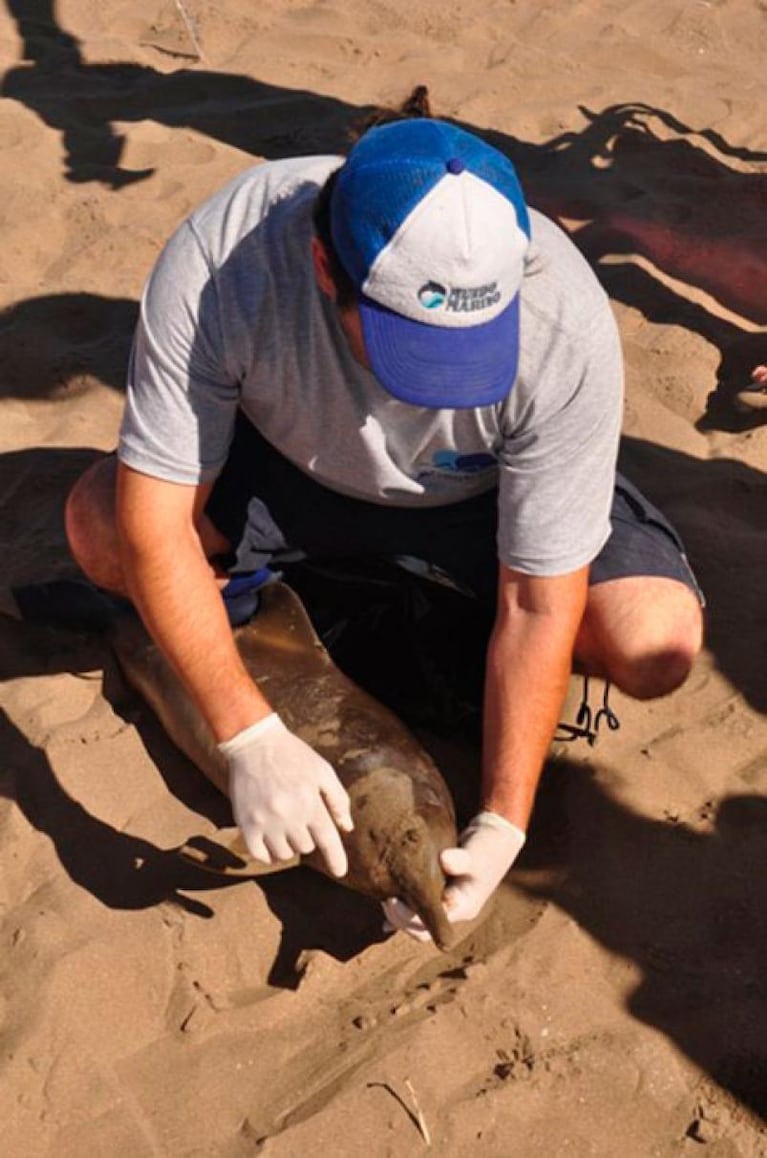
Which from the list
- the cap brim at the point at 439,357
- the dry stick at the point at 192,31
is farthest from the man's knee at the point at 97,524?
the dry stick at the point at 192,31

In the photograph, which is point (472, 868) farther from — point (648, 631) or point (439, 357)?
point (439, 357)

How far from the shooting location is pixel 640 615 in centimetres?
296

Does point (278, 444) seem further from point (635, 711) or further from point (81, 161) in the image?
point (81, 161)

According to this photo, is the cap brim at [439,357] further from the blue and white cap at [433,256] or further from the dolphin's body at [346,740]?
the dolphin's body at [346,740]

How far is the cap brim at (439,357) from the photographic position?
2.28m

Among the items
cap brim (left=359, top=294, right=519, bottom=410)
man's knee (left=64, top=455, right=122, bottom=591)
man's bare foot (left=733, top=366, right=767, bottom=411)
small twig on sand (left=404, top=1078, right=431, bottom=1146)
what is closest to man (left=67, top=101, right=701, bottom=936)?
cap brim (left=359, top=294, right=519, bottom=410)

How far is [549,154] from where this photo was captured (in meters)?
5.21

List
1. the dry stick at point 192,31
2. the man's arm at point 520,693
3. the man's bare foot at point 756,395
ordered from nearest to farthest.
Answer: the man's arm at point 520,693, the man's bare foot at point 756,395, the dry stick at point 192,31

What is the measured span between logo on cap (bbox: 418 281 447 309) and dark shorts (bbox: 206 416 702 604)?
0.76 meters

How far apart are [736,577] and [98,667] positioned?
1549mm

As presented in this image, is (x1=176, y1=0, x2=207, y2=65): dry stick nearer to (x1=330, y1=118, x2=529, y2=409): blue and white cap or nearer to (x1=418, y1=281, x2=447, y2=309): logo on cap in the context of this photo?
(x1=330, y1=118, x2=529, y2=409): blue and white cap

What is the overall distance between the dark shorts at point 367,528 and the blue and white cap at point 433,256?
0.67 metres

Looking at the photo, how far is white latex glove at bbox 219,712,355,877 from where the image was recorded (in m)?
2.50

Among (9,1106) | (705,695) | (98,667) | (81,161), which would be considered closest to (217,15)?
(81,161)
